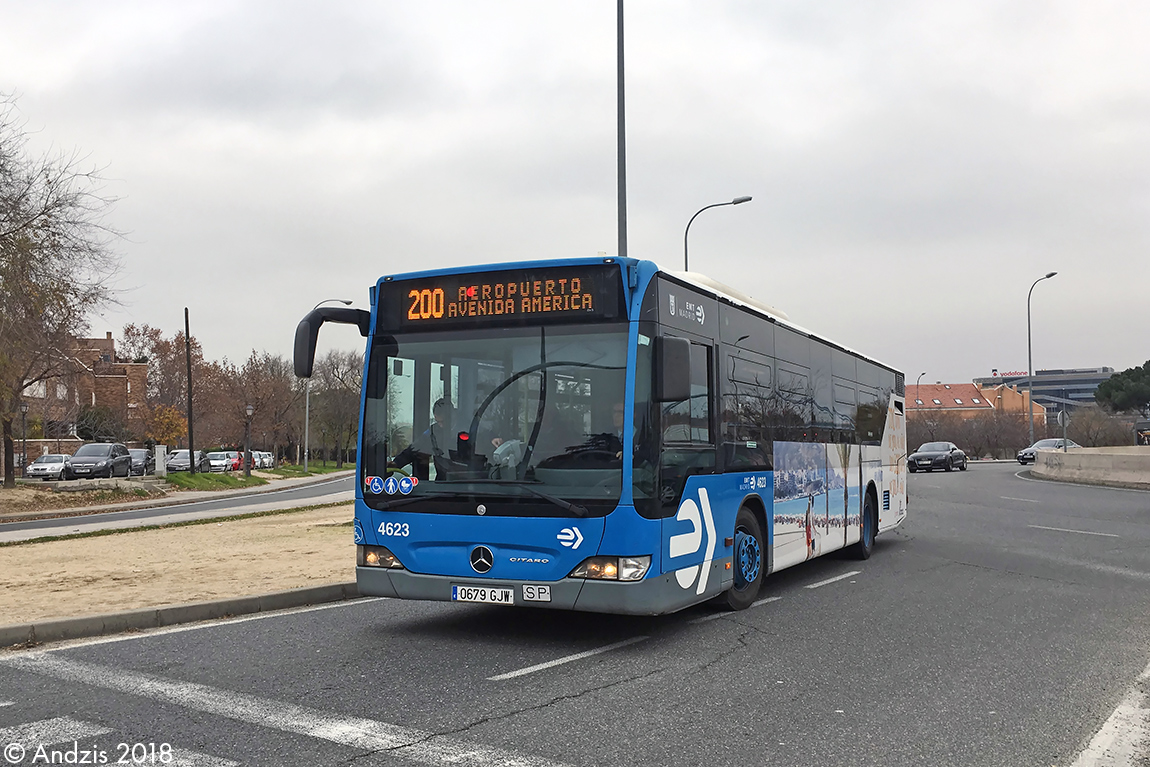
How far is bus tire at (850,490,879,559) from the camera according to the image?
14055 millimetres

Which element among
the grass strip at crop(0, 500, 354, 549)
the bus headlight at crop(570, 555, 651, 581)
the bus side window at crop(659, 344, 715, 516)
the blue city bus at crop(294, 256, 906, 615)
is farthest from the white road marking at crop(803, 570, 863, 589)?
the grass strip at crop(0, 500, 354, 549)

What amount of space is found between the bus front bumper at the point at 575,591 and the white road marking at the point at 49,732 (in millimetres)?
2757

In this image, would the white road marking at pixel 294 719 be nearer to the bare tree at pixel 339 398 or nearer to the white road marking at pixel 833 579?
the white road marking at pixel 833 579

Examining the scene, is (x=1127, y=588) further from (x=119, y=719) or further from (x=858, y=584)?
(x=119, y=719)

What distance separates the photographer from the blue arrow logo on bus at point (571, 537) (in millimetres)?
7309

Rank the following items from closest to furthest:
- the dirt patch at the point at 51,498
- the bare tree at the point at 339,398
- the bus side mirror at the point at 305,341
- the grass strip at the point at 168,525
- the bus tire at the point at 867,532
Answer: the bus side mirror at the point at 305,341 < the bus tire at the point at 867,532 < the grass strip at the point at 168,525 < the dirt patch at the point at 51,498 < the bare tree at the point at 339,398

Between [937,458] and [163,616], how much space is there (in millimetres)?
45471

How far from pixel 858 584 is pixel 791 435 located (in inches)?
84.7

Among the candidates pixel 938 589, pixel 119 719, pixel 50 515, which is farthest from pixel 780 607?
pixel 50 515

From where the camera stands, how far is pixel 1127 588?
11289 mm

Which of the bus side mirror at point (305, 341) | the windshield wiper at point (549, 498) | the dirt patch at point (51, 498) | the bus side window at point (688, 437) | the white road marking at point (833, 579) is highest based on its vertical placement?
the bus side mirror at point (305, 341)

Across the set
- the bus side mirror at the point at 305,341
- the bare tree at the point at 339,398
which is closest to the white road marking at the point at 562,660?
the bus side mirror at the point at 305,341

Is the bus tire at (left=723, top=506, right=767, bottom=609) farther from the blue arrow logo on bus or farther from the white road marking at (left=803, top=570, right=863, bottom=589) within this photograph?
the blue arrow logo on bus

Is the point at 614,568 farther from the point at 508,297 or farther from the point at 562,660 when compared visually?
the point at 508,297
